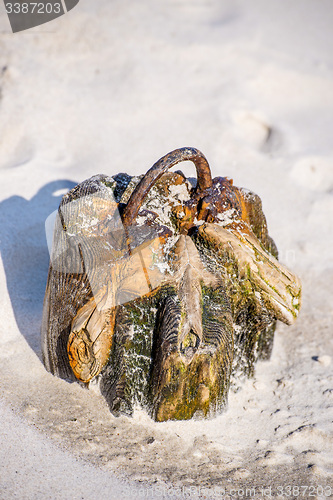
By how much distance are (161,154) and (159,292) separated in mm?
1767

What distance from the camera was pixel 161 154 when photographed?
3.44 metres

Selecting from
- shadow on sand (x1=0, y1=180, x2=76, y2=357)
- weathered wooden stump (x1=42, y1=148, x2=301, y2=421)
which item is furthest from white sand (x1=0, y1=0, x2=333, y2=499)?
weathered wooden stump (x1=42, y1=148, x2=301, y2=421)

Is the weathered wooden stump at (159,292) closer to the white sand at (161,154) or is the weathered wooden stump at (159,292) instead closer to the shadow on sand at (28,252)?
the white sand at (161,154)

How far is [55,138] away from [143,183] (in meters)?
1.89

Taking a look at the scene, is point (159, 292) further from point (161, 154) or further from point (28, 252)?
point (161, 154)

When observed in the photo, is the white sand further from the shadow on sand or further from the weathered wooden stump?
the weathered wooden stump

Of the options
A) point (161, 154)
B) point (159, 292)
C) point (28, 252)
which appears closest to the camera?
point (159, 292)

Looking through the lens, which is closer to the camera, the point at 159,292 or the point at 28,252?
the point at 159,292

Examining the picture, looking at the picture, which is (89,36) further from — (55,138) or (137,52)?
(55,138)

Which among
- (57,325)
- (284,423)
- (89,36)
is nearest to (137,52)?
(89,36)

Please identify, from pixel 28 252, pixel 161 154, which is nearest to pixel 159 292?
pixel 28 252

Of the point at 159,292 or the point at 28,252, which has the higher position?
the point at 159,292

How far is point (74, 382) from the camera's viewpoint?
6.58 feet

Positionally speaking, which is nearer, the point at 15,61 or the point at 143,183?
the point at 143,183
